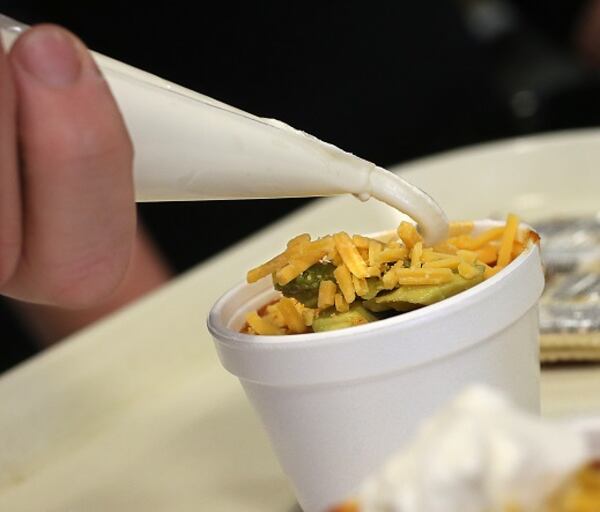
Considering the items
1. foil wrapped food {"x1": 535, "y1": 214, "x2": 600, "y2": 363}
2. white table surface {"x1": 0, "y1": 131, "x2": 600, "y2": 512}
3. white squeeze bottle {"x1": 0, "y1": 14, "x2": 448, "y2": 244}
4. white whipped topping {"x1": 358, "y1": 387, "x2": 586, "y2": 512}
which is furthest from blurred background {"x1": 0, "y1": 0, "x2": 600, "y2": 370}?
white whipped topping {"x1": 358, "y1": 387, "x2": 586, "y2": 512}

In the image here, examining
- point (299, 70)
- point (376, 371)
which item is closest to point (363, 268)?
point (376, 371)

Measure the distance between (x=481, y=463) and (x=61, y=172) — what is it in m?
0.33

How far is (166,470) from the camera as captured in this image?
0.88 metres

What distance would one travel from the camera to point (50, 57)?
1.85ft

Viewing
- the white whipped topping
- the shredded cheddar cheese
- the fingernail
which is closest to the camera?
the white whipped topping

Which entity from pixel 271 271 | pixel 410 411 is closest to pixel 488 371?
pixel 410 411

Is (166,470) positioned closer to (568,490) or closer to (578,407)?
(578,407)

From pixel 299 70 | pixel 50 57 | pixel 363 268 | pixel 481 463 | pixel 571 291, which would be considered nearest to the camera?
pixel 481 463

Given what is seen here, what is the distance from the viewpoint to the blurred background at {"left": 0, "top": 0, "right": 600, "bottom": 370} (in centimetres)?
174

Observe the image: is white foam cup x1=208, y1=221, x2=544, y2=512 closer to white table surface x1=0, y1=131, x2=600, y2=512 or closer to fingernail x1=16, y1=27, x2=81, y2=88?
white table surface x1=0, y1=131, x2=600, y2=512

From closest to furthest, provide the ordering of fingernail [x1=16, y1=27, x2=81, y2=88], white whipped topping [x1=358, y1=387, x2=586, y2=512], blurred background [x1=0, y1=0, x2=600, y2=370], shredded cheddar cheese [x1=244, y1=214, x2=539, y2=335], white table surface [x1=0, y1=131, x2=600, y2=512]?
white whipped topping [x1=358, y1=387, x2=586, y2=512] → fingernail [x1=16, y1=27, x2=81, y2=88] → shredded cheddar cheese [x1=244, y1=214, x2=539, y2=335] → white table surface [x1=0, y1=131, x2=600, y2=512] → blurred background [x1=0, y1=0, x2=600, y2=370]

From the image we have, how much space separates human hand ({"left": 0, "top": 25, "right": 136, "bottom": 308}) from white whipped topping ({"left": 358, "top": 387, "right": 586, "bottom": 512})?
0.30 metres

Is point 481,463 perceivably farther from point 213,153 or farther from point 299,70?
point 299,70

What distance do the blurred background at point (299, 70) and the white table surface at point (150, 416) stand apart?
0.55 metres
